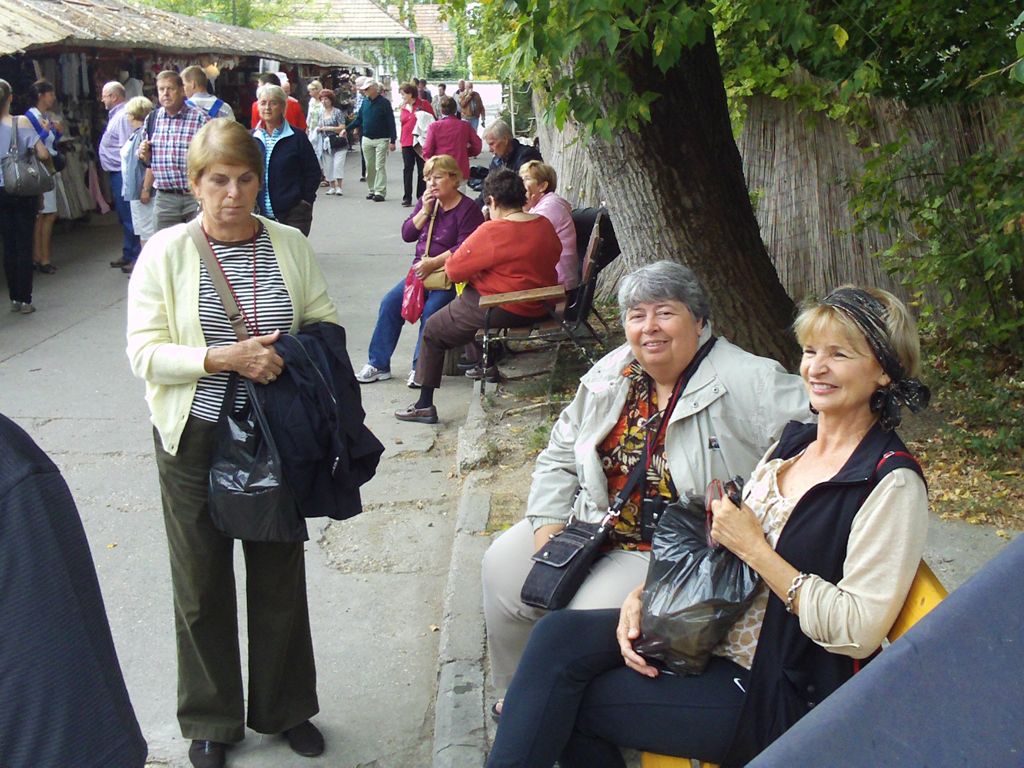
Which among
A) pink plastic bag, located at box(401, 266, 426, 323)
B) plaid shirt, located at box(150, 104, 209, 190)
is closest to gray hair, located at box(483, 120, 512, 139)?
plaid shirt, located at box(150, 104, 209, 190)

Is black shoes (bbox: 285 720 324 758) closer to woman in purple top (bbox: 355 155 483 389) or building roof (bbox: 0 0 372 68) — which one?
woman in purple top (bbox: 355 155 483 389)

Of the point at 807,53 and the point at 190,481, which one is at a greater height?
the point at 807,53

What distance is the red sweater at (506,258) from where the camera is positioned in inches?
282

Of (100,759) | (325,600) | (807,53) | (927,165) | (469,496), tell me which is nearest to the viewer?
(100,759)

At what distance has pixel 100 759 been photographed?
149cm

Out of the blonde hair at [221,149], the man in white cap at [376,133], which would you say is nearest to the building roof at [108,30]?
the man in white cap at [376,133]

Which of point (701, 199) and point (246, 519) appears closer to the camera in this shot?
point (246, 519)

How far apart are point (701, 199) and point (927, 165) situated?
76.0 inches

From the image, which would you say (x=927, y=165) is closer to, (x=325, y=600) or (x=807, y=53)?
(x=807, y=53)

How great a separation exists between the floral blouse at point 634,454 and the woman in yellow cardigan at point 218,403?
A: 98 centimetres

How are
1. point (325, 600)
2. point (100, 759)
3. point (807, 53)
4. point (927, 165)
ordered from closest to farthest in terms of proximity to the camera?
point (100, 759) < point (325, 600) < point (807, 53) < point (927, 165)

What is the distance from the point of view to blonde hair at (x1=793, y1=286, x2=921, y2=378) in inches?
111

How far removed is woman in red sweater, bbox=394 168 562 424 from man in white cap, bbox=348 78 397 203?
485 inches

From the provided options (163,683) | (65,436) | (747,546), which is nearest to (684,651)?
(747,546)
